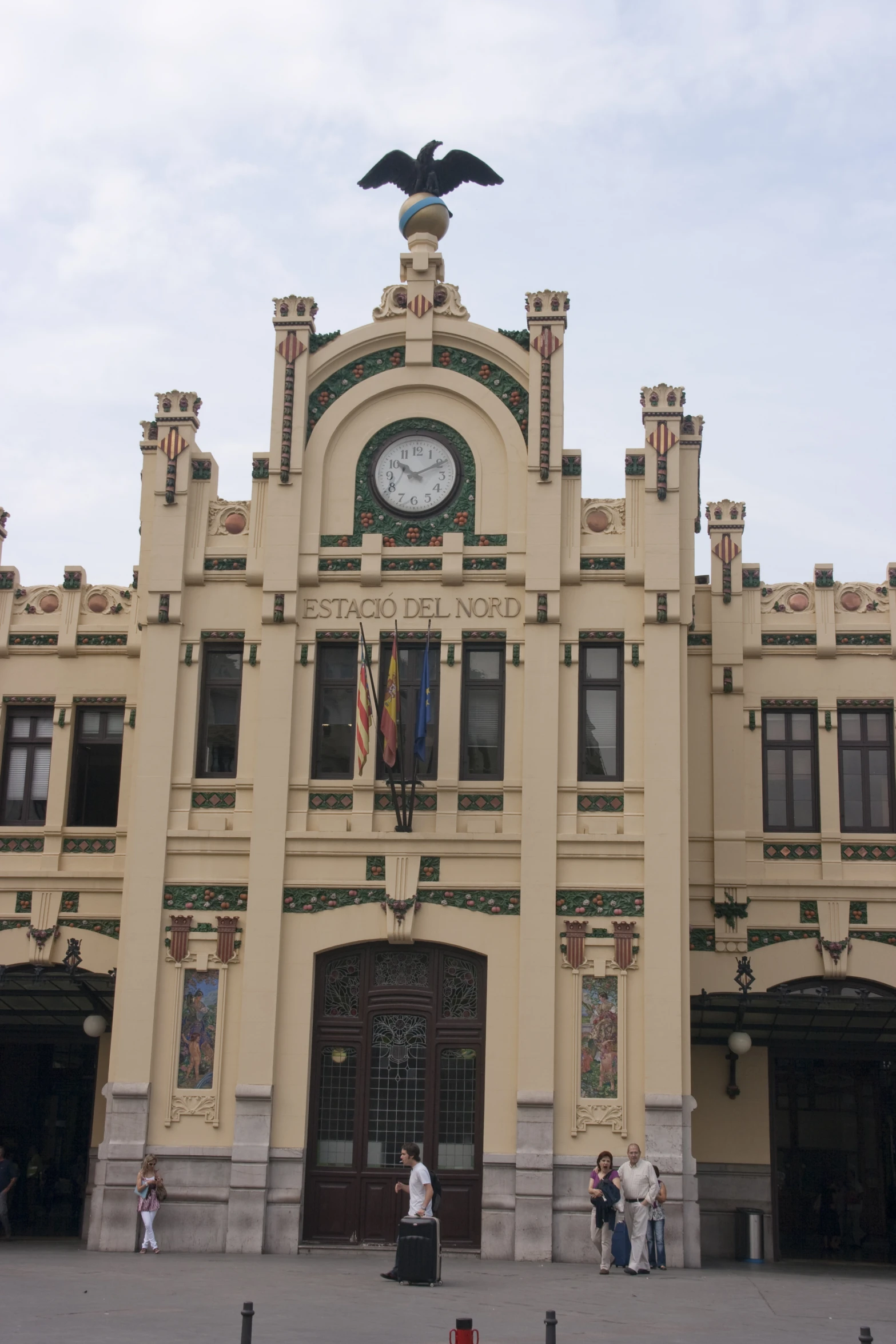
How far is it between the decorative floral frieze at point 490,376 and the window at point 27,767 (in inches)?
392

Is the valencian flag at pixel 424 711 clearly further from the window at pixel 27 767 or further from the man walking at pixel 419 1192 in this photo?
the window at pixel 27 767

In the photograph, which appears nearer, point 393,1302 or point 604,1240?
point 393,1302

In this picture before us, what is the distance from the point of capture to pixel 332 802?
2636cm

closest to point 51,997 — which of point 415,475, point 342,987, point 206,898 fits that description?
point 206,898

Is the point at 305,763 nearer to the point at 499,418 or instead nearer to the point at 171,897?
the point at 171,897

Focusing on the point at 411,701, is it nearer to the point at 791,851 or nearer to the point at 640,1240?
the point at 791,851

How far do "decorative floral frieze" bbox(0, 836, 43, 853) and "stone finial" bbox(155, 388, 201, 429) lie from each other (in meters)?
7.94

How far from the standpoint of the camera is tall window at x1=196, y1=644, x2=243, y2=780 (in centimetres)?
2695

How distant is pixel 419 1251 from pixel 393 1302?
1.48 metres

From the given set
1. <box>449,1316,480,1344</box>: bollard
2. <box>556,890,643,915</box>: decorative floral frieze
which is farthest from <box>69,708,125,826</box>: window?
<box>449,1316,480,1344</box>: bollard

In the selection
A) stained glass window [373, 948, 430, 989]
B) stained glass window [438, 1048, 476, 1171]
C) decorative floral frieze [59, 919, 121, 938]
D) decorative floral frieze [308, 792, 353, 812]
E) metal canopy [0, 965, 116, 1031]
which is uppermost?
decorative floral frieze [308, 792, 353, 812]

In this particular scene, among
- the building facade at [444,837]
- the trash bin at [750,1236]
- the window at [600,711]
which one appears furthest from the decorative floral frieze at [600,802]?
the trash bin at [750,1236]

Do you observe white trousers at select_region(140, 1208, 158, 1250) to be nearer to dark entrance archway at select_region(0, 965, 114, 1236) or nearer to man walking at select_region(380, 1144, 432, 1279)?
→ dark entrance archway at select_region(0, 965, 114, 1236)

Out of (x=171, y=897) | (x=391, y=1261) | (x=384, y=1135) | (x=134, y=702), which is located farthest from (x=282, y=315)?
(x=391, y=1261)
